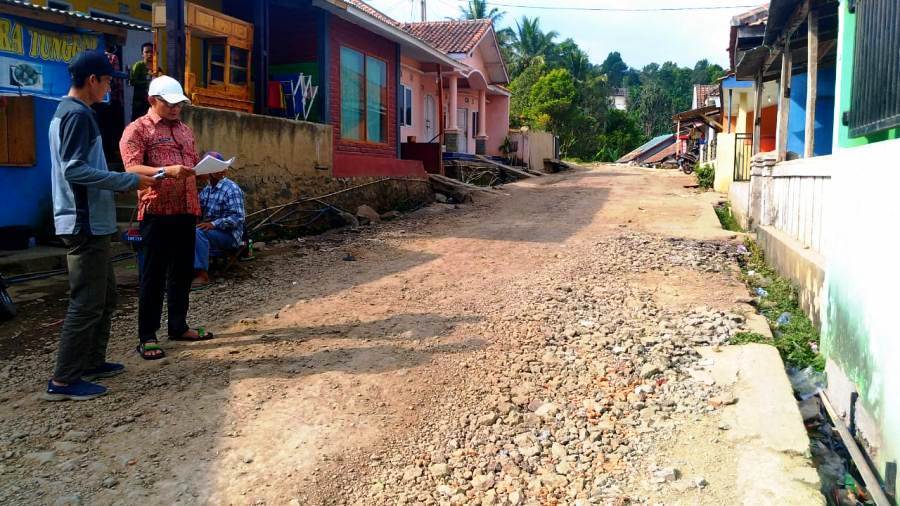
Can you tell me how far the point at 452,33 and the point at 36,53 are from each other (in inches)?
588

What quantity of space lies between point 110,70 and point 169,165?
0.70 meters

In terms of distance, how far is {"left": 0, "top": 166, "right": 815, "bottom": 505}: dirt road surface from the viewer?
2844 millimetres

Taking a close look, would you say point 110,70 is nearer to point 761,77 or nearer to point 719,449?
point 719,449

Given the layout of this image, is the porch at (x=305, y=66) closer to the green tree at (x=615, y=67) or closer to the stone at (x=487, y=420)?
the stone at (x=487, y=420)

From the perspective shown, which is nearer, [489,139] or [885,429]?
[885,429]

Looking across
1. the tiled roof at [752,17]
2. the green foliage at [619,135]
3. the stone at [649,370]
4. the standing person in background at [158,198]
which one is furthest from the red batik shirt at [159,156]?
the green foliage at [619,135]

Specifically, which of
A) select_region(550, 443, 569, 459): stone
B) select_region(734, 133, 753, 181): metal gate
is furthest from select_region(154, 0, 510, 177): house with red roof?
select_region(550, 443, 569, 459): stone

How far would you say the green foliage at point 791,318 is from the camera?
468 cm

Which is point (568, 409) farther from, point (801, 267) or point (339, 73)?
point (339, 73)

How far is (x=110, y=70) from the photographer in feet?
12.3

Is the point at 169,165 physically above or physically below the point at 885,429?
above

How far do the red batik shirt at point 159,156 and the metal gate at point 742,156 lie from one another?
1168cm

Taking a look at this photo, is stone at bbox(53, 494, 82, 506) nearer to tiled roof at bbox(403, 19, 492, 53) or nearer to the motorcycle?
tiled roof at bbox(403, 19, 492, 53)

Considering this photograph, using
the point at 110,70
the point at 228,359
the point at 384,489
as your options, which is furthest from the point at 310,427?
the point at 110,70
